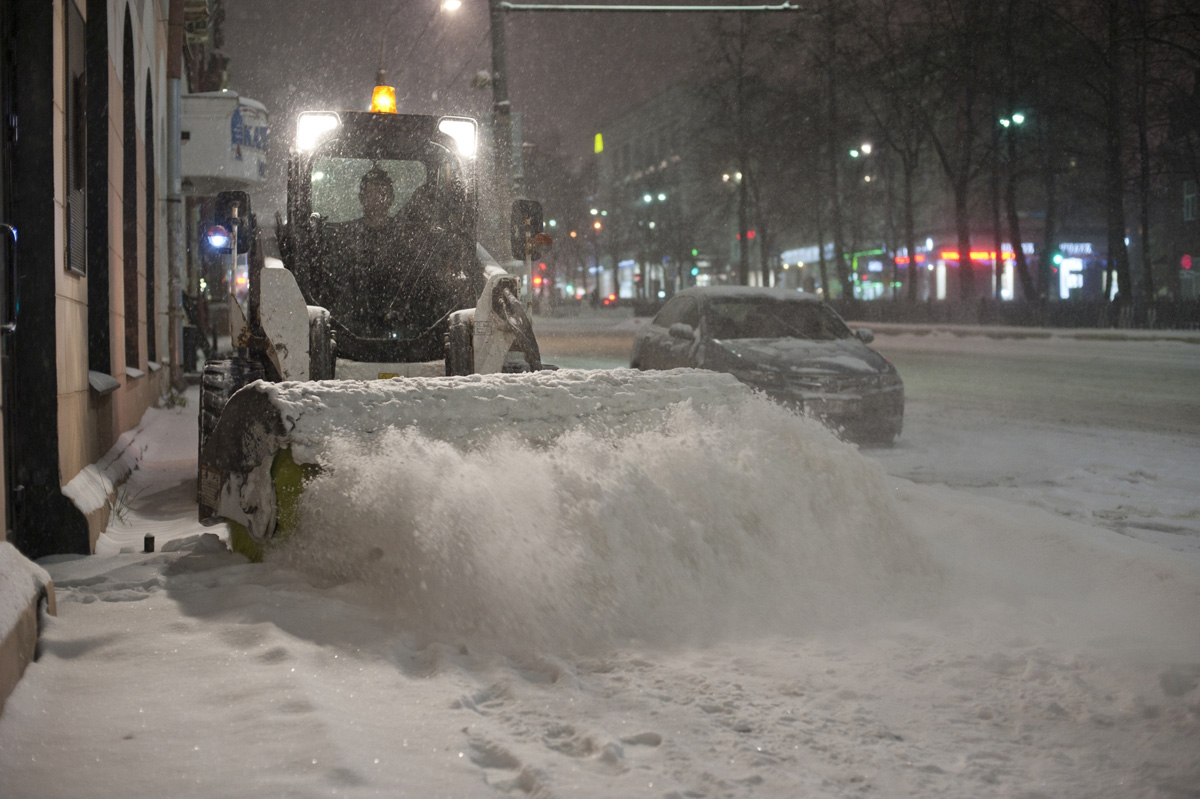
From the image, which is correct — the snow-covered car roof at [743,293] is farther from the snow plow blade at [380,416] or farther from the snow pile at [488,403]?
the snow plow blade at [380,416]

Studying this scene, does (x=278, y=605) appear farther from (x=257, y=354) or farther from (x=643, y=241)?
(x=643, y=241)

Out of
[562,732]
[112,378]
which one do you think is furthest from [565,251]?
[562,732]

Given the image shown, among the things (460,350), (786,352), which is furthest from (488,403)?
(786,352)

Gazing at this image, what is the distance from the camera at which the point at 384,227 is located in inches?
291

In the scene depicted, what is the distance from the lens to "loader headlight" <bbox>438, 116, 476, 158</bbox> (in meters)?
7.54

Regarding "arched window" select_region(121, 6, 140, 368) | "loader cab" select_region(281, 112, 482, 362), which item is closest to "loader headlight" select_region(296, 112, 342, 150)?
"loader cab" select_region(281, 112, 482, 362)

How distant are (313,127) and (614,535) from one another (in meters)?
4.25

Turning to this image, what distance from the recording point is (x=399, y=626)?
396cm

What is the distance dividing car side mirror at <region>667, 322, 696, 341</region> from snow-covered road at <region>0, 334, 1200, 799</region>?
16.5 feet

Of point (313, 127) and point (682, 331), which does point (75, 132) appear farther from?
point (682, 331)

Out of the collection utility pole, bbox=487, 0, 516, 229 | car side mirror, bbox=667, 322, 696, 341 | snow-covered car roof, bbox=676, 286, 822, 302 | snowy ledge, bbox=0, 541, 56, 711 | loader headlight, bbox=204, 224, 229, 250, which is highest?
utility pole, bbox=487, 0, 516, 229

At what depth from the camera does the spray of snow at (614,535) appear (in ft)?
13.3

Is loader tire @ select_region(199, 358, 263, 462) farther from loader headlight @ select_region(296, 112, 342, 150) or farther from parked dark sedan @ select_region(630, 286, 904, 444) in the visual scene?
parked dark sedan @ select_region(630, 286, 904, 444)

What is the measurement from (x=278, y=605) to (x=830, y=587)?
2268 mm
